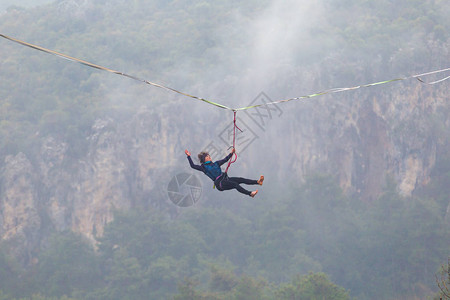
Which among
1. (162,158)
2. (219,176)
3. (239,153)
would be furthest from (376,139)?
(219,176)

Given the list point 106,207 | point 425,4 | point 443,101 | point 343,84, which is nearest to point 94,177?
point 106,207

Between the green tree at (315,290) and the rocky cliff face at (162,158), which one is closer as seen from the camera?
the green tree at (315,290)

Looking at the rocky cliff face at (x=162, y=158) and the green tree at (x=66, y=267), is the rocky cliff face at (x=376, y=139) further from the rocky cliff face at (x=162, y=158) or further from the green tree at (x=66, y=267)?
the green tree at (x=66, y=267)

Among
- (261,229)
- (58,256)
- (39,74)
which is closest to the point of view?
(58,256)

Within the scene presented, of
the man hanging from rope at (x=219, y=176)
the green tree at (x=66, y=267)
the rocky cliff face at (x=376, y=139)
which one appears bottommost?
the green tree at (x=66, y=267)

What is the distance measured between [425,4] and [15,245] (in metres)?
61.2

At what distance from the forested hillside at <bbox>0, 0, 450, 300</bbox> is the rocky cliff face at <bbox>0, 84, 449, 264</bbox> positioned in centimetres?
16

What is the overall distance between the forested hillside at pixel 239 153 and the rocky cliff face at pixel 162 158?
0.54ft

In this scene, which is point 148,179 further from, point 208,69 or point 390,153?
point 390,153

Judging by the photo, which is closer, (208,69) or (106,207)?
(106,207)

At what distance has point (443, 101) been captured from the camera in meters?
77.3

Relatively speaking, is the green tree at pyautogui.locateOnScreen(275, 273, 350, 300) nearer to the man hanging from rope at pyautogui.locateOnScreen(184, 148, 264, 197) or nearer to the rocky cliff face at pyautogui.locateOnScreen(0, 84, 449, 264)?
the rocky cliff face at pyautogui.locateOnScreen(0, 84, 449, 264)

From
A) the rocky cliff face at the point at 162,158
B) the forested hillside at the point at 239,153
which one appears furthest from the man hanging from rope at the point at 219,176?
the rocky cliff face at the point at 162,158

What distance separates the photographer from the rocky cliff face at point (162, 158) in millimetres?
72688
